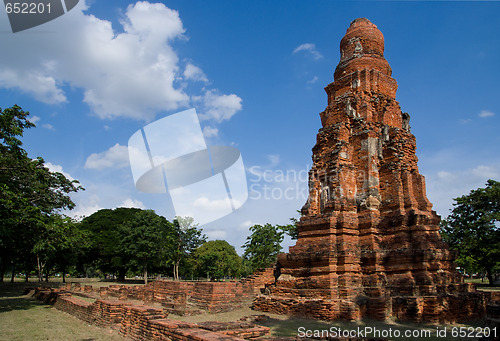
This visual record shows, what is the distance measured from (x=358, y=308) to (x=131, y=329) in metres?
6.72

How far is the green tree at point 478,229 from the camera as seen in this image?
2703 cm

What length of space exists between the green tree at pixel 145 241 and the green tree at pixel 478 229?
24807mm

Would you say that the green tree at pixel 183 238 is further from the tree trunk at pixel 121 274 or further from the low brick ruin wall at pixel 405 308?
the low brick ruin wall at pixel 405 308

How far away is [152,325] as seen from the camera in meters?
7.98

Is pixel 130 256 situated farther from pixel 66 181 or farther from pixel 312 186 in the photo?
pixel 312 186

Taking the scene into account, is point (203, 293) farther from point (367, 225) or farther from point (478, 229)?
point (478, 229)

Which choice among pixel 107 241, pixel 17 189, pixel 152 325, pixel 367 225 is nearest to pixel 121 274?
pixel 107 241

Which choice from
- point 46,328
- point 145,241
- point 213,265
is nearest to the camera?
point 46,328

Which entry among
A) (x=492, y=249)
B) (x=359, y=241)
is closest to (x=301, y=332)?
(x=359, y=241)

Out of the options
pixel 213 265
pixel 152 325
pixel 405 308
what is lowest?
pixel 152 325

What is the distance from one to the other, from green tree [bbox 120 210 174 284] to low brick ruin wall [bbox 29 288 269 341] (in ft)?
61.2

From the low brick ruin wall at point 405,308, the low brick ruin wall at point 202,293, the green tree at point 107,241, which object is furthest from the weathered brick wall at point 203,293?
the green tree at point 107,241

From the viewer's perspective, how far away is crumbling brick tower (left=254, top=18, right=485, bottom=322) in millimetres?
11281

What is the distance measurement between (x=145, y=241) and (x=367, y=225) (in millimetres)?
22858
